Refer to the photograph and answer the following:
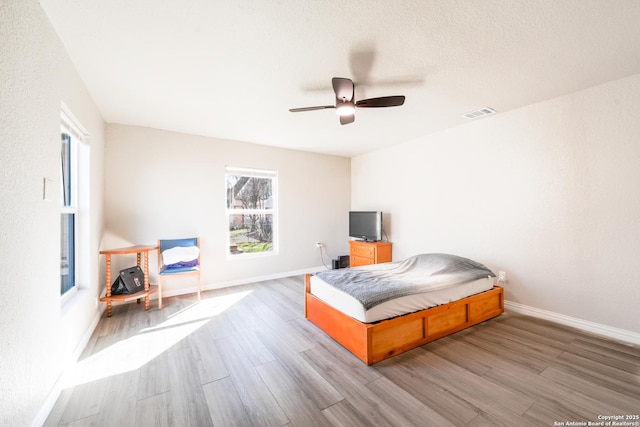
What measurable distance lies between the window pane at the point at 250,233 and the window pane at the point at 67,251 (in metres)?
2.08

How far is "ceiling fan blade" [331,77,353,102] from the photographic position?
6.72ft

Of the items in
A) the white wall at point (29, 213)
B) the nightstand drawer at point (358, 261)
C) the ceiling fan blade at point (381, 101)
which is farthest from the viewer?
the nightstand drawer at point (358, 261)

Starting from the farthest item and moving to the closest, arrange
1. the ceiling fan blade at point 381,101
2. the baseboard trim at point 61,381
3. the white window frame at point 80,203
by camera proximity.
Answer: the white window frame at point 80,203
the ceiling fan blade at point 381,101
the baseboard trim at point 61,381

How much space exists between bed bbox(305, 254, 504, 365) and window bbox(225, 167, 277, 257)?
6.44 feet

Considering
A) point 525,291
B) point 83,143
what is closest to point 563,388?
Result: point 525,291

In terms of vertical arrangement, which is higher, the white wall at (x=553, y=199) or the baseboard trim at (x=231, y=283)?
the white wall at (x=553, y=199)

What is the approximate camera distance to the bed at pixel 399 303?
2156 mm

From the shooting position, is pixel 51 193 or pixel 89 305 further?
pixel 89 305

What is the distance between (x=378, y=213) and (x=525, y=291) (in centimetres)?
233

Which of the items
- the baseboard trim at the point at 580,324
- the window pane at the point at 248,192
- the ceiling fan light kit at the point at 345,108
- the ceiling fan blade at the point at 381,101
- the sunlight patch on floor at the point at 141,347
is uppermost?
the ceiling fan blade at the point at 381,101

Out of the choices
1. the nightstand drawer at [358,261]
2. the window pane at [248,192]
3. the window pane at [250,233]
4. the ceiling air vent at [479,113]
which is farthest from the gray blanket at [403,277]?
A: the window pane at [248,192]

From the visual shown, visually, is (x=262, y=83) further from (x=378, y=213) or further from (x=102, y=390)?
(x=378, y=213)

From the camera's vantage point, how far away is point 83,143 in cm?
253

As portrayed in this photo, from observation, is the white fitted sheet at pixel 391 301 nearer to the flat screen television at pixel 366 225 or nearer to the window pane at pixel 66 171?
the flat screen television at pixel 366 225
